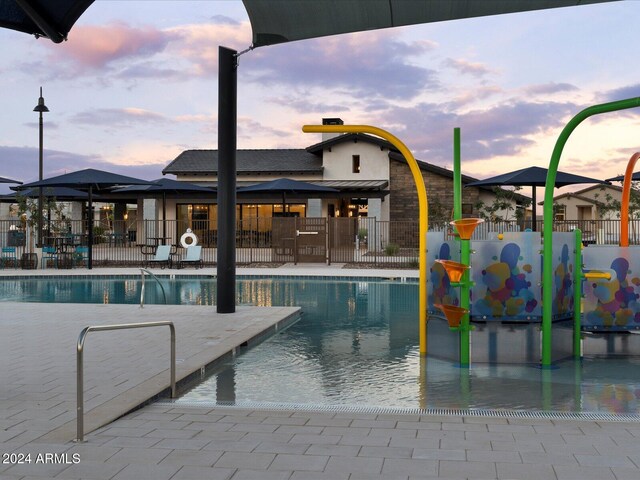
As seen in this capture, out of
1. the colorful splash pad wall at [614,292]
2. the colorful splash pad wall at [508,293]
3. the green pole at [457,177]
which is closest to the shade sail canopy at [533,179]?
the colorful splash pad wall at [614,292]

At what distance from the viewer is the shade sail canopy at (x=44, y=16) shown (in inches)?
233

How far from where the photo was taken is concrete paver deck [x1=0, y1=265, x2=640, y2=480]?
3.94 metres

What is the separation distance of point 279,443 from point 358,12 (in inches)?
202

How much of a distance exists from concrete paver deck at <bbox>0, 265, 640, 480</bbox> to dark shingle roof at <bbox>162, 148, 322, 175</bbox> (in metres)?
28.8

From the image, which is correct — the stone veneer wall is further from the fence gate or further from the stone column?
the fence gate

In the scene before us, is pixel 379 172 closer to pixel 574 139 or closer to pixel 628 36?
pixel 574 139

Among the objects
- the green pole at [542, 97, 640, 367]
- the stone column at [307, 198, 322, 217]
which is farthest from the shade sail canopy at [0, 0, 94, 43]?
the stone column at [307, 198, 322, 217]

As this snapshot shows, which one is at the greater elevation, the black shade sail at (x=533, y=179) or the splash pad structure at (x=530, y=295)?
the black shade sail at (x=533, y=179)

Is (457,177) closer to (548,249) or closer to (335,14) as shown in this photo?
(548,249)

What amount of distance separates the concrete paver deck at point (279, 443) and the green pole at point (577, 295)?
325 centimetres

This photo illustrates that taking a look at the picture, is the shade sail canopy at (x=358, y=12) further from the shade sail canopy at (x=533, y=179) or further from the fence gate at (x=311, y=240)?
the fence gate at (x=311, y=240)

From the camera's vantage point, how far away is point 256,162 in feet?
119

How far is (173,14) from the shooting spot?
15688 millimetres

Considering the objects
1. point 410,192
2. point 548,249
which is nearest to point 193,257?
point 410,192
